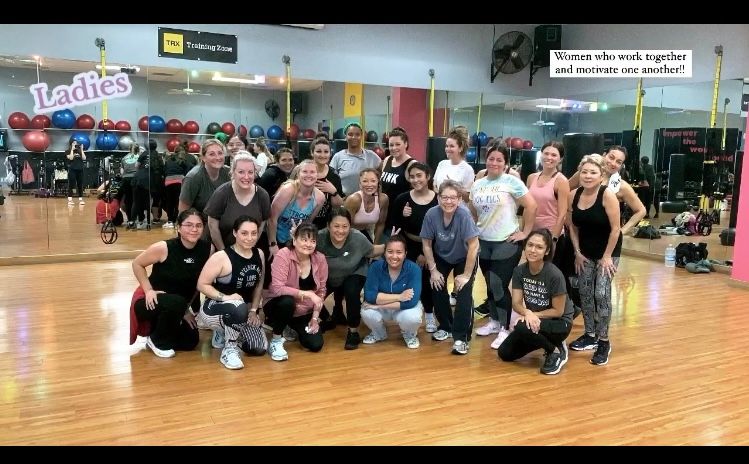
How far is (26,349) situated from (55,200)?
5843mm

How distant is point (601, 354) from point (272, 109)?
5676mm

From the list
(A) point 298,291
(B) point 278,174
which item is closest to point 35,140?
(B) point 278,174

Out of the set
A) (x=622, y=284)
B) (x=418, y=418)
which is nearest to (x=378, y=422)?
(x=418, y=418)

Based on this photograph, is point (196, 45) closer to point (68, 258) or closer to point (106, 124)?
point (106, 124)

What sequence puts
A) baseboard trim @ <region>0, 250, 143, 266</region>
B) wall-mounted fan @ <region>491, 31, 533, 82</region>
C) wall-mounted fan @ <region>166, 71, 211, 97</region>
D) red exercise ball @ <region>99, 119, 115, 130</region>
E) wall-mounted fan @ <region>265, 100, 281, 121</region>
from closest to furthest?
baseboard trim @ <region>0, 250, 143, 266</region>
red exercise ball @ <region>99, 119, 115, 130</region>
wall-mounted fan @ <region>166, 71, 211, 97</region>
wall-mounted fan @ <region>265, 100, 281, 121</region>
wall-mounted fan @ <region>491, 31, 533, 82</region>

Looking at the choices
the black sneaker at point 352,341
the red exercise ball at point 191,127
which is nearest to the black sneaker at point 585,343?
the black sneaker at point 352,341

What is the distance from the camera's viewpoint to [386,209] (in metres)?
4.32

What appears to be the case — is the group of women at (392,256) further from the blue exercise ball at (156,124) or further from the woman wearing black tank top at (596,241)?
the blue exercise ball at (156,124)

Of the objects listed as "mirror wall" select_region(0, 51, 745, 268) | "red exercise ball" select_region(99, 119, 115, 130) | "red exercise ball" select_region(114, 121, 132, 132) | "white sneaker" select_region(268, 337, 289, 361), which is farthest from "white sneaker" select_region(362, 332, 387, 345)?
"red exercise ball" select_region(114, 121, 132, 132)

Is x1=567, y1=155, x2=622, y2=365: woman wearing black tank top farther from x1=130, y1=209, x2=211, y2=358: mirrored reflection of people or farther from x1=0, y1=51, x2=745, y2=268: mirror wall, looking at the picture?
x1=0, y1=51, x2=745, y2=268: mirror wall

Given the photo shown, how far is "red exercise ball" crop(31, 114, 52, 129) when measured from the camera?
7205 mm

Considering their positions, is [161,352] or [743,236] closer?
[161,352]

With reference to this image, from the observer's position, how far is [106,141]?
8125 millimetres
